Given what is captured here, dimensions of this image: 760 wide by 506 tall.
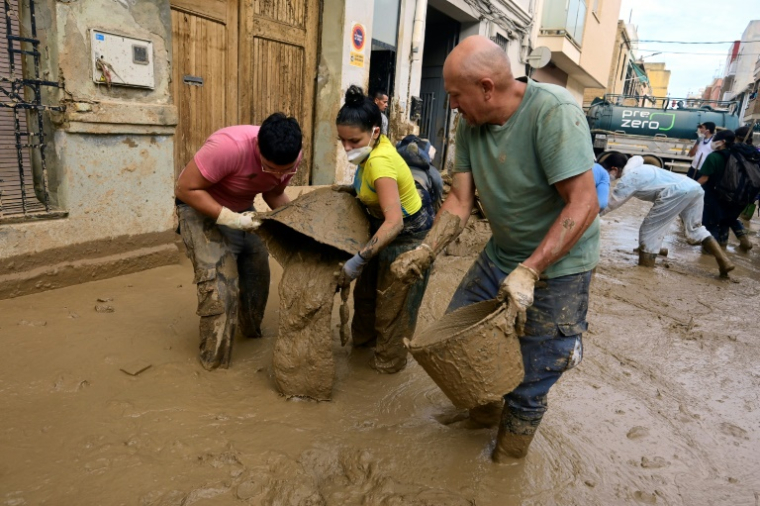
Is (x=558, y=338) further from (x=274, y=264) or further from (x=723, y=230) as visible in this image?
(x=723, y=230)

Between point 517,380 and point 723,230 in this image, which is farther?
point 723,230

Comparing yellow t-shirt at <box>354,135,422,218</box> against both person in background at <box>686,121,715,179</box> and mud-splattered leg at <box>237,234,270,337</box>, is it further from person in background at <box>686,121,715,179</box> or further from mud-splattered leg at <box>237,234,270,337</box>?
person in background at <box>686,121,715,179</box>

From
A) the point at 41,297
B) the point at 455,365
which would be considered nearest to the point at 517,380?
the point at 455,365

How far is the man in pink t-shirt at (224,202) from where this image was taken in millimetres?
2500

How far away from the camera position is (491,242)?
7.50 feet

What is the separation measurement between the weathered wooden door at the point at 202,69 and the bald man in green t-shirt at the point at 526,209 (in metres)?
3.41

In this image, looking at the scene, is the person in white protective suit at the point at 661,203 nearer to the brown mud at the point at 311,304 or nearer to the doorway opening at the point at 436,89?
the brown mud at the point at 311,304

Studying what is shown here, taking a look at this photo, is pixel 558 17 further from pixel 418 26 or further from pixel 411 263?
pixel 411 263

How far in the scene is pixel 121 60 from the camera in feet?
11.8

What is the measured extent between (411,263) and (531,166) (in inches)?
22.7

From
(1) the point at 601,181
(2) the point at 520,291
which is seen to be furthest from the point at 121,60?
(1) the point at 601,181

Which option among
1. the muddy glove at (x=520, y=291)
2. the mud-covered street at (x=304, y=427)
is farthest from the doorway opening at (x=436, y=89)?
the muddy glove at (x=520, y=291)

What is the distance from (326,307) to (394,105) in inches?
227

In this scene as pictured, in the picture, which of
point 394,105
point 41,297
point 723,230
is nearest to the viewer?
point 41,297
